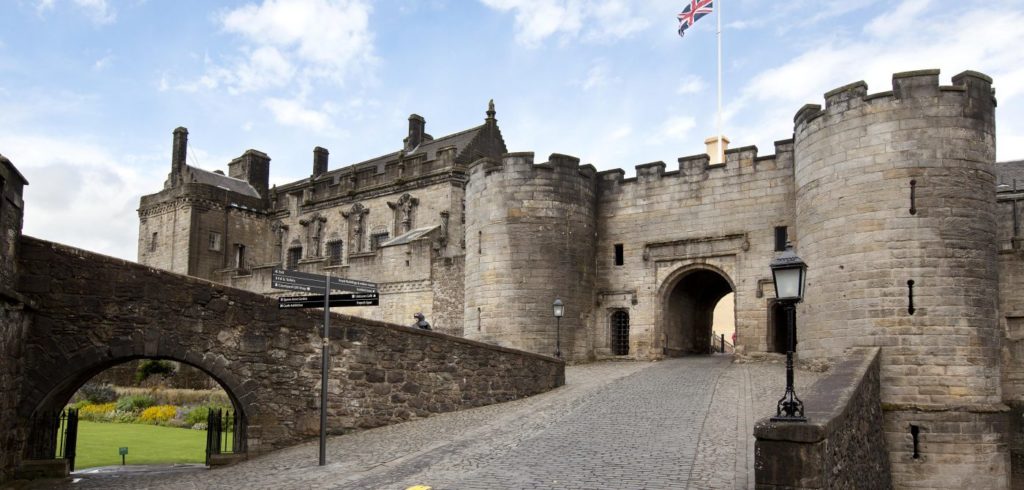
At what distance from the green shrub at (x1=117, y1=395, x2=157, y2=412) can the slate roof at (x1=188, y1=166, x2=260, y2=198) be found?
22576 mm

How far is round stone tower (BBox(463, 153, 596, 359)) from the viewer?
25.5 m

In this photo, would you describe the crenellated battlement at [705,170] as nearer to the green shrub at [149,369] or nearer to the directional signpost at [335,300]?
the directional signpost at [335,300]

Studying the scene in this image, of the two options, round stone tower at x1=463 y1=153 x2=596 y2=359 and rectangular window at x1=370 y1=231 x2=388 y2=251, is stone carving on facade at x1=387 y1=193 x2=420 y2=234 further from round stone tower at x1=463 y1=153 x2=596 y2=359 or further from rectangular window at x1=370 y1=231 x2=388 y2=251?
round stone tower at x1=463 y1=153 x2=596 y2=359

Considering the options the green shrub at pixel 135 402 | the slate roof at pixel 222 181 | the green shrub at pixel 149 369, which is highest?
the slate roof at pixel 222 181

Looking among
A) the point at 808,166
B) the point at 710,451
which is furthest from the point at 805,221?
the point at 710,451

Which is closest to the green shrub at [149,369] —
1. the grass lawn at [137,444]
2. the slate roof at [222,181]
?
the grass lawn at [137,444]

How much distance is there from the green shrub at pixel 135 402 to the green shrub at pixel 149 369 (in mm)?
5189

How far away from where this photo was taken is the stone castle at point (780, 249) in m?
18.8

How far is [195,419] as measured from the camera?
21375 millimetres

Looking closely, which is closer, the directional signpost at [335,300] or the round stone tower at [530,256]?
the directional signpost at [335,300]

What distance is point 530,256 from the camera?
84.2ft

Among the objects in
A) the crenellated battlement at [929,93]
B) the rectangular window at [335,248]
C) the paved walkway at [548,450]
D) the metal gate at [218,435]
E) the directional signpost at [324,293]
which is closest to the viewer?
the paved walkway at [548,450]

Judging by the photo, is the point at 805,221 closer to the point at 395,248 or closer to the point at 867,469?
the point at 867,469

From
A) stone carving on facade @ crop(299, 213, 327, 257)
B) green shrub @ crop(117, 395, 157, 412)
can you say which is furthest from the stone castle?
green shrub @ crop(117, 395, 157, 412)
